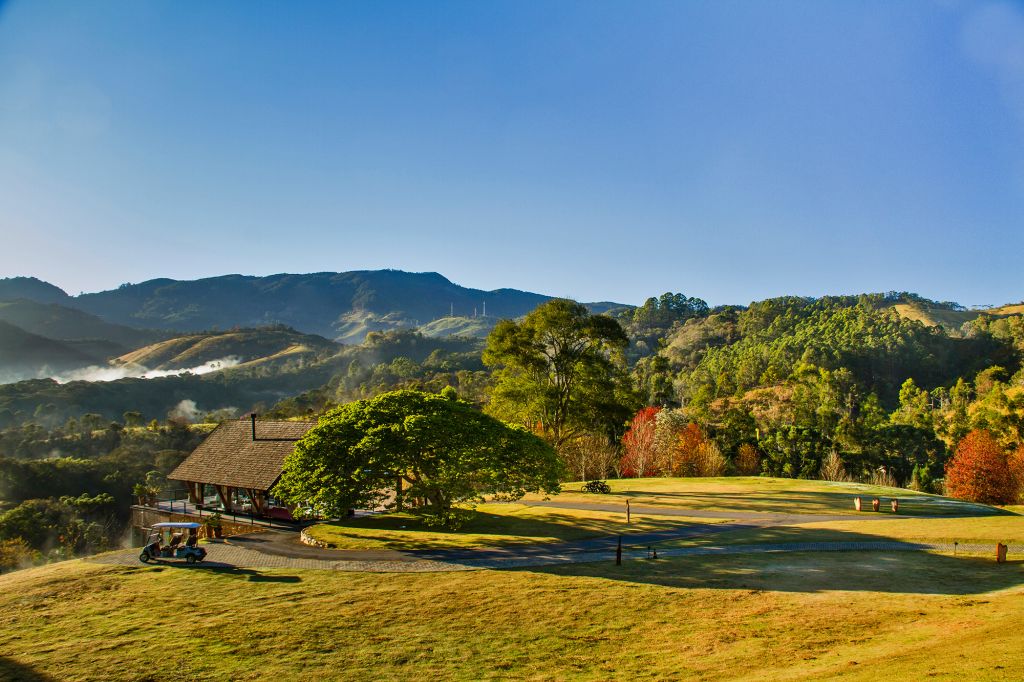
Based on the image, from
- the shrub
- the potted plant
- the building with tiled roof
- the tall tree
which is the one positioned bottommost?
the potted plant

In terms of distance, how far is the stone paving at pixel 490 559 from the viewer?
2241cm

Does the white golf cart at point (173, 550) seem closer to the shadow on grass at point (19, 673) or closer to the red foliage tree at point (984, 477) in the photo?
the shadow on grass at point (19, 673)

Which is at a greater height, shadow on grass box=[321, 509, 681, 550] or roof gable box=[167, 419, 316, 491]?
roof gable box=[167, 419, 316, 491]

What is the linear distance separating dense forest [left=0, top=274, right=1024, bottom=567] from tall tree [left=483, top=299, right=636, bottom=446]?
0.14 meters

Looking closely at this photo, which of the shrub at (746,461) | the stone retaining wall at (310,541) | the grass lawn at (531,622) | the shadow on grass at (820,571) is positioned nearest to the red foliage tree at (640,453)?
the shrub at (746,461)

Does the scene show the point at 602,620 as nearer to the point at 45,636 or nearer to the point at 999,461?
the point at 45,636

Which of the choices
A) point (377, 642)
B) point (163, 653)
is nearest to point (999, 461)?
point (377, 642)

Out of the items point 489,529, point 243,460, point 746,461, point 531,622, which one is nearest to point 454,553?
point 489,529

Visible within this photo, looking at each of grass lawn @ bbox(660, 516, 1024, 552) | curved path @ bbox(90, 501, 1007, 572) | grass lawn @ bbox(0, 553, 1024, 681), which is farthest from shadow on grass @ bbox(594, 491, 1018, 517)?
grass lawn @ bbox(0, 553, 1024, 681)

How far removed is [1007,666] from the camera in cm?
1138

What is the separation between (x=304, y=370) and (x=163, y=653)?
181008 millimetres

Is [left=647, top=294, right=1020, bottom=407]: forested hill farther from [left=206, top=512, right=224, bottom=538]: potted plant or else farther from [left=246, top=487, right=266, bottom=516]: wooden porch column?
[left=206, top=512, right=224, bottom=538]: potted plant

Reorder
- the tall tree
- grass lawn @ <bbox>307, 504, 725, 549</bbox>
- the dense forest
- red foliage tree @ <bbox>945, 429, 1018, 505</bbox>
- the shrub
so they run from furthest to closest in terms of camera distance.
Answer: the shrub, red foliage tree @ <bbox>945, 429, 1018, 505</bbox>, the dense forest, the tall tree, grass lawn @ <bbox>307, 504, 725, 549</bbox>

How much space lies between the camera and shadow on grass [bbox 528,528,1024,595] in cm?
1945
